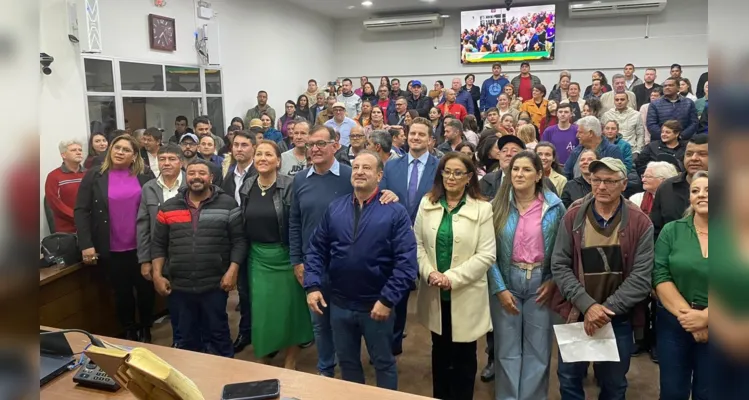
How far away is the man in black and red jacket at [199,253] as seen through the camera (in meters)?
2.87

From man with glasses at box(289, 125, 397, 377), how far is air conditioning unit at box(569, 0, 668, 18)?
8448mm

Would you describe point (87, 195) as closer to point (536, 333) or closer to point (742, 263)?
point (536, 333)

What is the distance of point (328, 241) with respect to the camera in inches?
100

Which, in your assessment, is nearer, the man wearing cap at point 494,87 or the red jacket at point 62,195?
the red jacket at point 62,195

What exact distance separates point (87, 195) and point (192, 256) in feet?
3.38

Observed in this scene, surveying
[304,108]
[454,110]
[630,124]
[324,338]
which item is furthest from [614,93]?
[324,338]

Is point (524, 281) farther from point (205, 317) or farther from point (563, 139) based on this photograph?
point (563, 139)

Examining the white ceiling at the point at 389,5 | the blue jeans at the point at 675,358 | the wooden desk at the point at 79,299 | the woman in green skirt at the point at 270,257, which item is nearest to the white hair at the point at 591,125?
the blue jeans at the point at 675,358

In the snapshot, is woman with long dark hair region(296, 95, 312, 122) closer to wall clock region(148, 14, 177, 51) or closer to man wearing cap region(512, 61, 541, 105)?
wall clock region(148, 14, 177, 51)

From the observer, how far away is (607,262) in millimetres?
2273

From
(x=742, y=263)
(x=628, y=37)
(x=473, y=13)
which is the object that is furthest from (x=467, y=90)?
(x=742, y=263)

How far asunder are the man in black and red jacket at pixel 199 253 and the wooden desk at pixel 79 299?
702 mm

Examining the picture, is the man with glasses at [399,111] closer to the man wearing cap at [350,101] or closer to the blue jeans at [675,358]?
the man wearing cap at [350,101]

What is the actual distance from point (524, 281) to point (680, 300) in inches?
25.3
